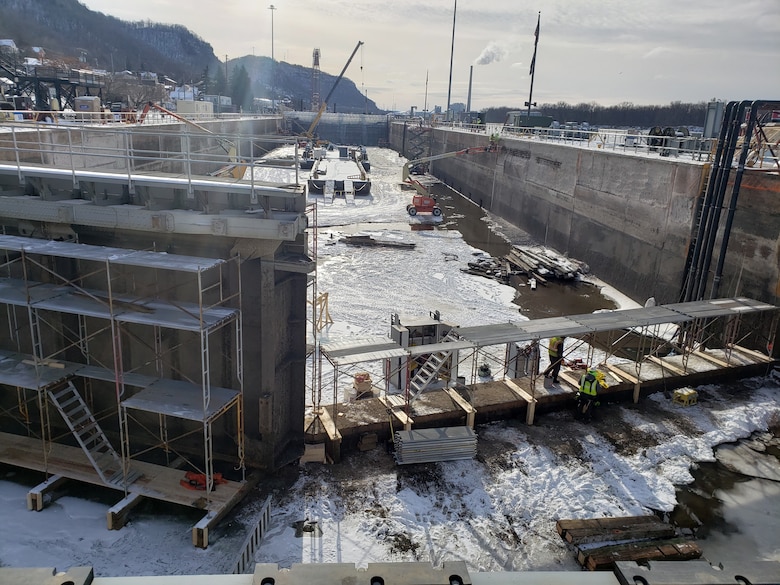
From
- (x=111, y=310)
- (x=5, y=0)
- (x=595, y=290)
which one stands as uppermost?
(x=5, y=0)

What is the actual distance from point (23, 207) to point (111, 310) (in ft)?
10.1

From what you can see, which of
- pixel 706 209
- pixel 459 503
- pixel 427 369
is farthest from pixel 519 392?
pixel 706 209

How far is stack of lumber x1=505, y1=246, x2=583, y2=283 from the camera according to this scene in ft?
82.6

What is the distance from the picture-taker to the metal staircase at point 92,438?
30.0ft

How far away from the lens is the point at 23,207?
9.97 metres

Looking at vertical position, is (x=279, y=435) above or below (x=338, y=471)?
above

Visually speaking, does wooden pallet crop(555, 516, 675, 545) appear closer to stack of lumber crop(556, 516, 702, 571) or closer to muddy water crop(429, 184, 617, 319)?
stack of lumber crop(556, 516, 702, 571)

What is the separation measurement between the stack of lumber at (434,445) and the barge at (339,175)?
27.7 meters

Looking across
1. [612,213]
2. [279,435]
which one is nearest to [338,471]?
[279,435]

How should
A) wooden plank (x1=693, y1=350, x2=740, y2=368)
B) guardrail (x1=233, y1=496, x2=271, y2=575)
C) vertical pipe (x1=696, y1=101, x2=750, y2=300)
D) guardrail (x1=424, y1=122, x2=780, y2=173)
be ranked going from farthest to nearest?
guardrail (x1=424, y1=122, x2=780, y2=173) < vertical pipe (x1=696, y1=101, x2=750, y2=300) < wooden plank (x1=693, y1=350, x2=740, y2=368) < guardrail (x1=233, y1=496, x2=271, y2=575)

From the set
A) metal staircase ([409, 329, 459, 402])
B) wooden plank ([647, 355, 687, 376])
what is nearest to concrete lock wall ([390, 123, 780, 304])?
wooden plank ([647, 355, 687, 376])

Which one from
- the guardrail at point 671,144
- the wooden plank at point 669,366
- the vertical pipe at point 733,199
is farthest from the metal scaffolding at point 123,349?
the guardrail at point 671,144

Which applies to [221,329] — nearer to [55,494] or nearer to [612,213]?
[55,494]

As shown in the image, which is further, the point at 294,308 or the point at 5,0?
the point at 5,0
